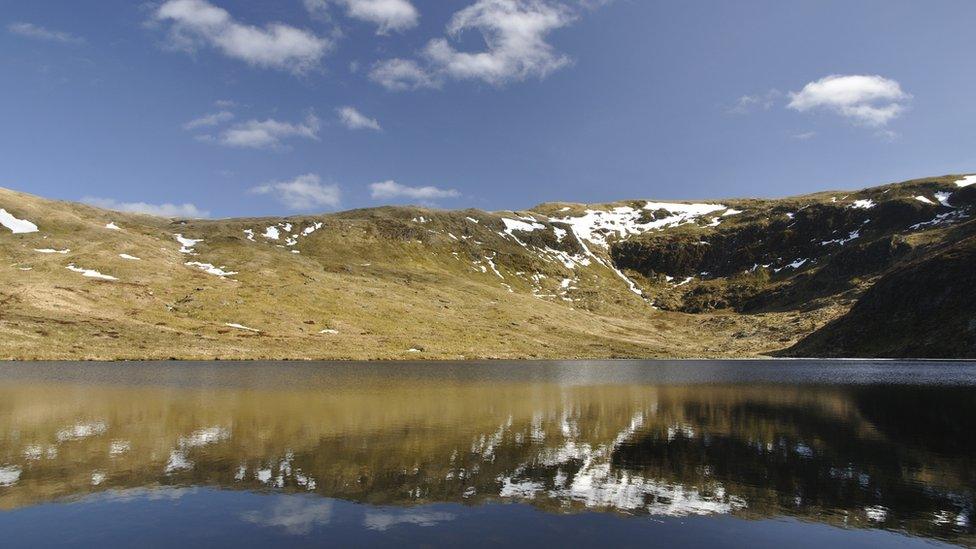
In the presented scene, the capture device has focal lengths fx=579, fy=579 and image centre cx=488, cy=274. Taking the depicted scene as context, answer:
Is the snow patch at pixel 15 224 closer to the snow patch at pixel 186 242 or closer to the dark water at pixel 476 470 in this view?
the snow patch at pixel 186 242

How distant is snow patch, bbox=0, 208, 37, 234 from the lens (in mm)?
161625

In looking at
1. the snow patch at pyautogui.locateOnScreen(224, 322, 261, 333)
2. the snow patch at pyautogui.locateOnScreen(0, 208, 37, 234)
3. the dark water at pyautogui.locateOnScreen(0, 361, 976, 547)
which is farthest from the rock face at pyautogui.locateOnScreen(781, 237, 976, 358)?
the snow patch at pyautogui.locateOnScreen(0, 208, 37, 234)

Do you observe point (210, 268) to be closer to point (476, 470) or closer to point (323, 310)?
point (323, 310)

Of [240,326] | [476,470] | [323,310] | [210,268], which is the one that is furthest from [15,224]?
[476,470]

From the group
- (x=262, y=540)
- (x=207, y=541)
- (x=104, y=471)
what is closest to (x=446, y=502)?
(x=262, y=540)

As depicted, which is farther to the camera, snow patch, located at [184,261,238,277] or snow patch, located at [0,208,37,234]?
snow patch, located at [0,208,37,234]

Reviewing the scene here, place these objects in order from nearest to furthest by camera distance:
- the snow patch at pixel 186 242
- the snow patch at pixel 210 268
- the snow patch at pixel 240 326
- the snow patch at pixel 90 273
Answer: the snow patch at pixel 240 326 → the snow patch at pixel 90 273 → the snow patch at pixel 210 268 → the snow patch at pixel 186 242

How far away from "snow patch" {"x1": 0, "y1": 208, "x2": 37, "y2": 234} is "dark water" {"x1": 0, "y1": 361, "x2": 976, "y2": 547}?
140 meters

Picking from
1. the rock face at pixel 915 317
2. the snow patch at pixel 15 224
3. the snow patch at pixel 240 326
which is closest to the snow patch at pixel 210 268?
the snow patch at pixel 240 326

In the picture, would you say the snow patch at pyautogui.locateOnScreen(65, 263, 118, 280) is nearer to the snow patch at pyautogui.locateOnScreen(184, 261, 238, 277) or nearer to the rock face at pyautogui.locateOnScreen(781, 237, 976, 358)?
the snow patch at pyautogui.locateOnScreen(184, 261, 238, 277)

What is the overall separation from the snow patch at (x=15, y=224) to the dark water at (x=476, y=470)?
460 ft

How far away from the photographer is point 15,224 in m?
164

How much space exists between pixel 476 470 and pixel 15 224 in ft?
635

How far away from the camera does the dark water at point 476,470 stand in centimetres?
1886
